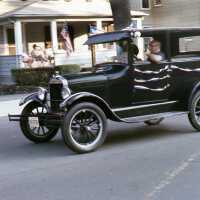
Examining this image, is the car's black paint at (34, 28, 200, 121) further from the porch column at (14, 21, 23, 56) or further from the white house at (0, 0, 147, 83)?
the white house at (0, 0, 147, 83)

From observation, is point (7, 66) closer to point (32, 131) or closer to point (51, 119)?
point (32, 131)

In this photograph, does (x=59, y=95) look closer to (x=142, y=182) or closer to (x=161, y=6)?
(x=142, y=182)

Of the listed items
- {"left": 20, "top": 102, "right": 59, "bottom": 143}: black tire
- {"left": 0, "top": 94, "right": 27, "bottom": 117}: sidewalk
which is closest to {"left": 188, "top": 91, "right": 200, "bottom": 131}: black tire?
{"left": 20, "top": 102, "right": 59, "bottom": 143}: black tire

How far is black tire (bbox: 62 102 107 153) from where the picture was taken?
779cm

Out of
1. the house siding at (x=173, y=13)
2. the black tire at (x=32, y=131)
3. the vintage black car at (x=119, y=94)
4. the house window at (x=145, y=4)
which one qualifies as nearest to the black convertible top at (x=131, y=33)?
the vintage black car at (x=119, y=94)

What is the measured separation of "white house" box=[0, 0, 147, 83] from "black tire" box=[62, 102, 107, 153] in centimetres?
1607

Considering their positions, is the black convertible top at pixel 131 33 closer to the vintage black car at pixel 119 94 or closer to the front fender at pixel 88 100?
the vintage black car at pixel 119 94

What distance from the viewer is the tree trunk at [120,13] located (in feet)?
59.0

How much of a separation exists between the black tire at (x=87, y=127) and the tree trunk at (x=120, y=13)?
10.4 metres

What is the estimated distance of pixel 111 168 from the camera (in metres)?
6.84

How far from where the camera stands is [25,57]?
23344 millimetres

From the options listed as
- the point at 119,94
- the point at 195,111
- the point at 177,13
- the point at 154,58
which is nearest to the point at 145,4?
the point at 177,13

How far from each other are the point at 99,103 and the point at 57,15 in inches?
693

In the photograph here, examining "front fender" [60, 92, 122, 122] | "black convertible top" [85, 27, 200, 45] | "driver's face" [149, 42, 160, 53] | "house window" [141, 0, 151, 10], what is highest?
"house window" [141, 0, 151, 10]
